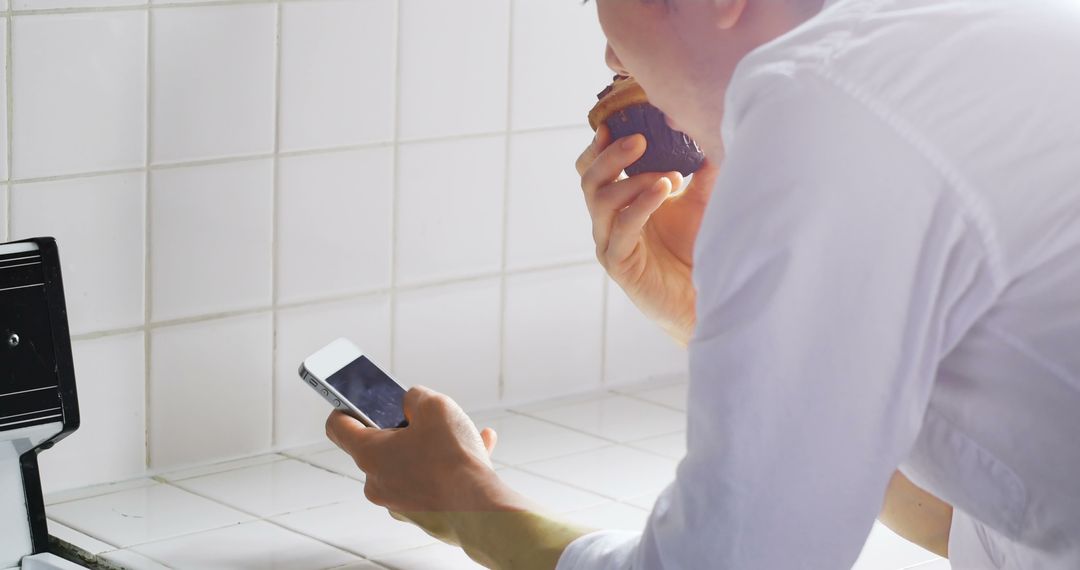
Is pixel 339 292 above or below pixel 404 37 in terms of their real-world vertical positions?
below

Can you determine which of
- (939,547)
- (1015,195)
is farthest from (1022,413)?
(939,547)

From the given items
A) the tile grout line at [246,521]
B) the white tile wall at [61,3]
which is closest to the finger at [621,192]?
the tile grout line at [246,521]

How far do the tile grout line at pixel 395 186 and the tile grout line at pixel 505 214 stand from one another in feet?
0.42

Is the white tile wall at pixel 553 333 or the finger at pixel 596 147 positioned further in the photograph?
the white tile wall at pixel 553 333

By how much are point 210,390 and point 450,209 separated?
302 mm

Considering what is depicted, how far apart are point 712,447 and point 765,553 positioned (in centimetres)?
5

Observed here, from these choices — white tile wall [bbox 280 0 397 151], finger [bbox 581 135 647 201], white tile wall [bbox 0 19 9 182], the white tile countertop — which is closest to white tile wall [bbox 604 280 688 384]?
the white tile countertop

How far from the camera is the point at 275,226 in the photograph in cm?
134

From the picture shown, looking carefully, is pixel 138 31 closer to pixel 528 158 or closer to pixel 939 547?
pixel 528 158

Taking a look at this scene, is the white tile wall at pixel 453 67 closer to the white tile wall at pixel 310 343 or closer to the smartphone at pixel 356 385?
the white tile wall at pixel 310 343

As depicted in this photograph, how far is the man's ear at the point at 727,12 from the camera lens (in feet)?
2.32

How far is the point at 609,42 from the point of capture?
769 millimetres

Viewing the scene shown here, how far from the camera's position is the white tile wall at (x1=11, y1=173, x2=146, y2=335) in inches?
46.6

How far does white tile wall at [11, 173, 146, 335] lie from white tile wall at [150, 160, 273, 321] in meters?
0.02
